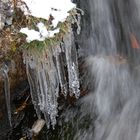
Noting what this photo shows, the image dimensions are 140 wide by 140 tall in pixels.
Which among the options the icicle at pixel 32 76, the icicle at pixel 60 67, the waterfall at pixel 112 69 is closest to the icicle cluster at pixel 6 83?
the icicle at pixel 32 76

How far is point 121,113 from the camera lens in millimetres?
3553

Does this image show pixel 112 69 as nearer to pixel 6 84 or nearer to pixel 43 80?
pixel 43 80

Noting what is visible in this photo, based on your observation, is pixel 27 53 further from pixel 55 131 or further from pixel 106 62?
pixel 106 62

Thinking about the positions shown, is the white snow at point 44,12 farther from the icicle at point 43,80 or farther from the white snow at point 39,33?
the icicle at point 43,80

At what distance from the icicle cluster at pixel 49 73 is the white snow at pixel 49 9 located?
196mm

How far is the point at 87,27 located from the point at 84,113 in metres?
1.22

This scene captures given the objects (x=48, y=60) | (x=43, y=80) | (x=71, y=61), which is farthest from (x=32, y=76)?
(x=71, y=61)

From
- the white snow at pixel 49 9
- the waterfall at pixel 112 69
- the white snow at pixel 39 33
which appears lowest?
the waterfall at pixel 112 69

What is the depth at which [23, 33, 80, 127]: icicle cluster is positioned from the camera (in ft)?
9.43

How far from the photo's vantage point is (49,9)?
9.69 feet

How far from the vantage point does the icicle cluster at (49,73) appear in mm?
2873

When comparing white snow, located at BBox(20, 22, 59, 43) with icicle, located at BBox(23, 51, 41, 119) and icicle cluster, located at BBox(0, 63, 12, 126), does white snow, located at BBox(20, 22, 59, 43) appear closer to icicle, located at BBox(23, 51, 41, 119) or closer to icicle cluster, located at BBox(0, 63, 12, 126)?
icicle, located at BBox(23, 51, 41, 119)

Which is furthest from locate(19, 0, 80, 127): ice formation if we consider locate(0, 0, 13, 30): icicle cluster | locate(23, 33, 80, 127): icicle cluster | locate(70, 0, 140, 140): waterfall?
locate(70, 0, 140, 140): waterfall

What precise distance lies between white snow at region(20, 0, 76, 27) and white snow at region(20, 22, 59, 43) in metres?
0.09
